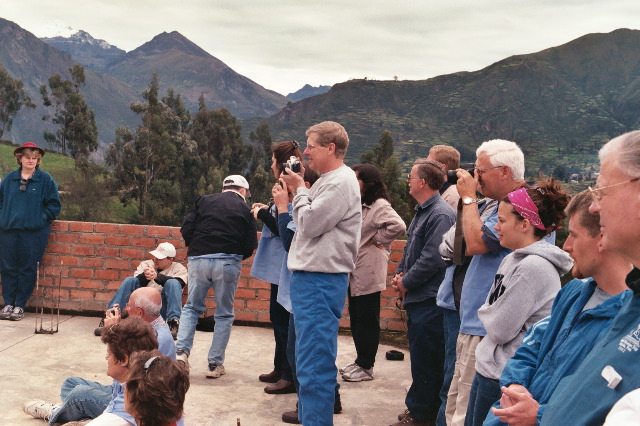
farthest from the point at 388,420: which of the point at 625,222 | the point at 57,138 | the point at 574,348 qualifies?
the point at 57,138

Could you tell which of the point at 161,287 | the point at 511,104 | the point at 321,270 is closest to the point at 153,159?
the point at 161,287

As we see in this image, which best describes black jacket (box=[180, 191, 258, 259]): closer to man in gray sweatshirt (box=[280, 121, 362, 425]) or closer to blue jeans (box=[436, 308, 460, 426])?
man in gray sweatshirt (box=[280, 121, 362, 425])

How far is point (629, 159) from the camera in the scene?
1415 mm

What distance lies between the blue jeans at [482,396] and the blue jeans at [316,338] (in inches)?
45.3

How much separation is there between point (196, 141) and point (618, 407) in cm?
3848

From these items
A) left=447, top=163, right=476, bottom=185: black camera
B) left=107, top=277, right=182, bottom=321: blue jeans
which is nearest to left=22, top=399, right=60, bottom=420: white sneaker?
left=107, top=277, right=182, bottom=321: blue jeans

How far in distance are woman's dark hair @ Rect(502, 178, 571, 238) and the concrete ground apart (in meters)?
2.21

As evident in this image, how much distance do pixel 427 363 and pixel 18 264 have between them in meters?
4.44

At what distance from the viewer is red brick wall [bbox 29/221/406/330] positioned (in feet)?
22.4

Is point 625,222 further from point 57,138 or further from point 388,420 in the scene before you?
point 57,138

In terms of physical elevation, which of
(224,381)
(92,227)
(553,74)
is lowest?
(224,381)

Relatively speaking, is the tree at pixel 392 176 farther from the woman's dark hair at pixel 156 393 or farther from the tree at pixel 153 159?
the woman's dark hair at pixel 156 393

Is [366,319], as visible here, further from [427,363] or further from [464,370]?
[464,370]

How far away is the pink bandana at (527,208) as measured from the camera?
2799mm
